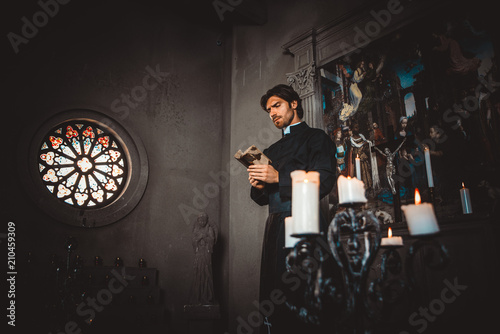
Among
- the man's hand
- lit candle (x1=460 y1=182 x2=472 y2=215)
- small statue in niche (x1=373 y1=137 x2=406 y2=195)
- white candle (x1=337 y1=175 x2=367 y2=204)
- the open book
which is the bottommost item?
white candle (x1=337 y1=175 x2=367 y2=204)

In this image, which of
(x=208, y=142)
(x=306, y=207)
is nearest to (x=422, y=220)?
(x=306, y=207)

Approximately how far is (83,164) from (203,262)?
238 cm

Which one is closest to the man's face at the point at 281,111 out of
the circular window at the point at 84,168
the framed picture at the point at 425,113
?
the framed picture at the point at 425,113

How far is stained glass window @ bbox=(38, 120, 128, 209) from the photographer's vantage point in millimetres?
5574

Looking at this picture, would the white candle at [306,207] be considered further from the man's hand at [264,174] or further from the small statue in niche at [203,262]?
the small statue in niche at [203,262]

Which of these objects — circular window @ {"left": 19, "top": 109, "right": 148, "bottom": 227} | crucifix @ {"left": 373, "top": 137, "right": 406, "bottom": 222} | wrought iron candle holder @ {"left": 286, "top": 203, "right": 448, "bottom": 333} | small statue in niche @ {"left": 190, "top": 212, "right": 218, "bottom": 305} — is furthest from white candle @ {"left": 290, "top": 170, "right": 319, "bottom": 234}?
circular window @ {"left": 19, "top": 109, "right": 148, "bottom": 227}

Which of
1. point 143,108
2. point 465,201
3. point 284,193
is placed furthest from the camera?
point 143,108

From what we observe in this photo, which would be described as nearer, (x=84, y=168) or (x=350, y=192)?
(x=350, y=192)

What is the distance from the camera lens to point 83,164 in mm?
5887

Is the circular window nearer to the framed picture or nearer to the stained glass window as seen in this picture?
the stained glass window

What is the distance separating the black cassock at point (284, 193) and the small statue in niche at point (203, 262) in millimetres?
2776

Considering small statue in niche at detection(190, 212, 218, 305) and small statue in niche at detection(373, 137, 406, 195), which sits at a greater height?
small statue in niche at detection(373, 137, 406, 195)

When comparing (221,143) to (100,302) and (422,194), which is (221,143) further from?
(422,194)

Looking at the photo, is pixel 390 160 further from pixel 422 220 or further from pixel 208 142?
pixel 208 142
